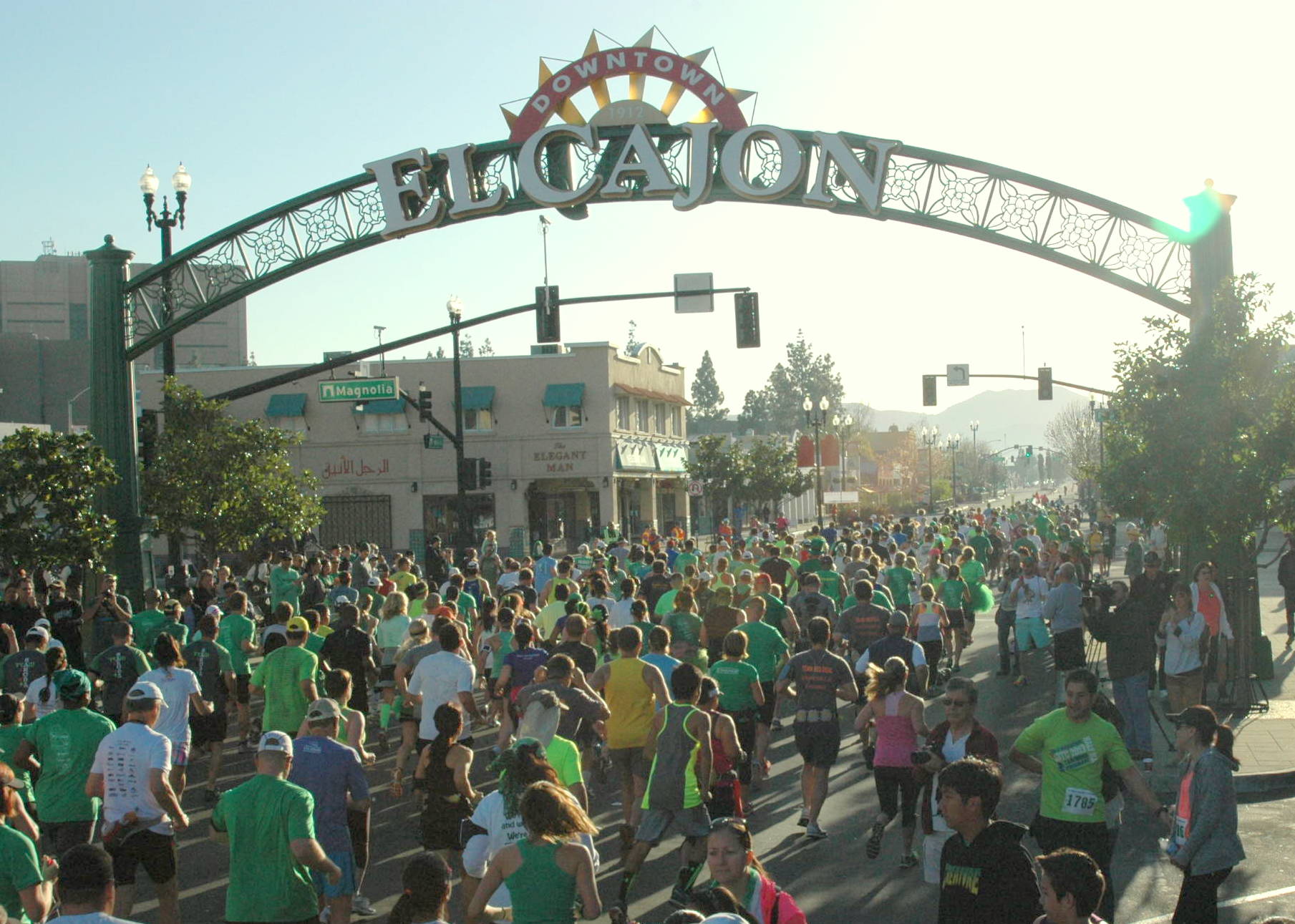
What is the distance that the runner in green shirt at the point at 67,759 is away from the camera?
7.59 m

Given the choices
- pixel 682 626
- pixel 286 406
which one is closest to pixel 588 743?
pixel 682 626

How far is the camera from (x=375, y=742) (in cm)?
1409

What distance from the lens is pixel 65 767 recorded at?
24.9 ft

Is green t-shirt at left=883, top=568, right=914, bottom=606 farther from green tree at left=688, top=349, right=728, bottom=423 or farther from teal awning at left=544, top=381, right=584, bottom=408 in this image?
green tree at left=688, top=349, right=728, bottom=423

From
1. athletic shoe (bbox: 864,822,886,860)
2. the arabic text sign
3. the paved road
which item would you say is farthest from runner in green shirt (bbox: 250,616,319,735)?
the arabic text sign

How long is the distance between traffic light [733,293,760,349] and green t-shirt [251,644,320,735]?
10985 mm

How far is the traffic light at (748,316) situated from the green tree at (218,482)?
10.1 metres

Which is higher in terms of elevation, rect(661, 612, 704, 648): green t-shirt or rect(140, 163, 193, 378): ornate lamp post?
rect(140, 163, 193, 378): ornate lamp post

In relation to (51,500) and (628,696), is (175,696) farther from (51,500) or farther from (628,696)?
(51,500)

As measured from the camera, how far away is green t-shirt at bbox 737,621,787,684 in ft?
36.9

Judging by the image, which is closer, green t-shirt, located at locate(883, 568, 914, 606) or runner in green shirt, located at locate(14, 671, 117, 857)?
runner in green shirt, located at locate(14, 671, 117, 857)

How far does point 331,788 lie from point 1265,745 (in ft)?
30.5

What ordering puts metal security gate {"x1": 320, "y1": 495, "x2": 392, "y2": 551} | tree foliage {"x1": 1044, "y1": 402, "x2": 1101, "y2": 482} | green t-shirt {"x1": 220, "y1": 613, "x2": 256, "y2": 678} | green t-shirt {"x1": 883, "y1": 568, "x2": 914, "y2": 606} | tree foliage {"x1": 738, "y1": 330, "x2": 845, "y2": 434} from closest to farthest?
1. green t-shirt {"x1": 220, "y1": 613, "x2": 256, "y2": 678}
2. green t-shirt {"x1": 883, "y1": 568, "x2": 914, "y2": 606}
3. metal security gate {"x1": 320, "y1": 495, "x2": 392, "y2": 551}
4. tree foliage {"x1": 1044, "y1": 402, "x2": 1101, "y2": 482}
5. tree foliage {"x1": 738, "y1": 330, "x2": 845, "y2": 434}

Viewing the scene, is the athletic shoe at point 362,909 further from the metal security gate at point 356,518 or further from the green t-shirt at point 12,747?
the metal security gate at point 356,518
